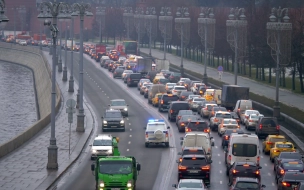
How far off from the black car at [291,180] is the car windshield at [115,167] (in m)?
6.17

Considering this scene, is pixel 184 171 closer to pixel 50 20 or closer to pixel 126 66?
pixel 50 20

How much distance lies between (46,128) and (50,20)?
1818 cm

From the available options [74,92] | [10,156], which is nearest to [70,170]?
[10,156]

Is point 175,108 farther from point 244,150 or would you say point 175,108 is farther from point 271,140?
point 244,150

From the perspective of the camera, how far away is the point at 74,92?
3199 inches

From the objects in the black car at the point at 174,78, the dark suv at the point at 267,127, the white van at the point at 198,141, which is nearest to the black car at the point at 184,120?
the dark suv at the point at 267,127

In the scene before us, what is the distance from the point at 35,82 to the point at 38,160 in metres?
78.6

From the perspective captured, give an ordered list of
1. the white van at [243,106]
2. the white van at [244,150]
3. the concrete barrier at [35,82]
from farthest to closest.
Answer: the white van at [243,106], the concrete barrier at [35,82], the white van at [244,150]

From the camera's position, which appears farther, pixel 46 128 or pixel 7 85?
pixel 7 85

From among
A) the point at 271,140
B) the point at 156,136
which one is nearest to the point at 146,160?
the point at 156,136

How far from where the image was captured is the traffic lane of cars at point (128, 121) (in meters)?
38.0

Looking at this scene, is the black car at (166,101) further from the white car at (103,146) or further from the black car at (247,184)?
the black car at (247,184)

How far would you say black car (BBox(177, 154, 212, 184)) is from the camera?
3396 centimetres

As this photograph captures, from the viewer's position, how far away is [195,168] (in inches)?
1340
